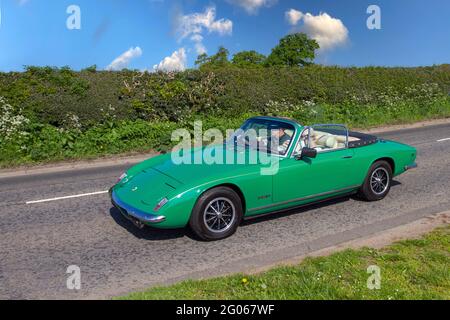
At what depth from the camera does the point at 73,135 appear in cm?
1245

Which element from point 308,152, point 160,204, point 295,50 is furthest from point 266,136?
point 295,50

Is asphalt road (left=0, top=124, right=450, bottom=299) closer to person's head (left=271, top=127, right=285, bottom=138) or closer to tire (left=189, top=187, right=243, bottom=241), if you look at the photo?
tire (left=189, top=187, right=243, bottom=241)

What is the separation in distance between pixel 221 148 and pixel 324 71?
48.4 ft

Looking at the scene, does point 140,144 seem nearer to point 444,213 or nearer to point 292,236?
point 292,236

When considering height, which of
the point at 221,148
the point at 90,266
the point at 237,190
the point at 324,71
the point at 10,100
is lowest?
the point at 90,266

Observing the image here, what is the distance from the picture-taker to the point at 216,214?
5.68 metres

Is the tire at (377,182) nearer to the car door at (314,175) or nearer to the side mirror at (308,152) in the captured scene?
the car door at (314,175)

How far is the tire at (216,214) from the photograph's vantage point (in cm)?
552

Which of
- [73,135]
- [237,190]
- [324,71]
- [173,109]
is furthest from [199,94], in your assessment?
[237,190]

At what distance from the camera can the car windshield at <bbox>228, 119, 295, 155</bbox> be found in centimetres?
648

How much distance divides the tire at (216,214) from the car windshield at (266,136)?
113 cm

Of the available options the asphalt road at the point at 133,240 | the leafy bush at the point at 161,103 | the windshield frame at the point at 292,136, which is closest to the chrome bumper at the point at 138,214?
the asphalt road at the point at 133,240

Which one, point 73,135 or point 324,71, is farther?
point 324,71

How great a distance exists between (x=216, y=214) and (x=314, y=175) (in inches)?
66.2
